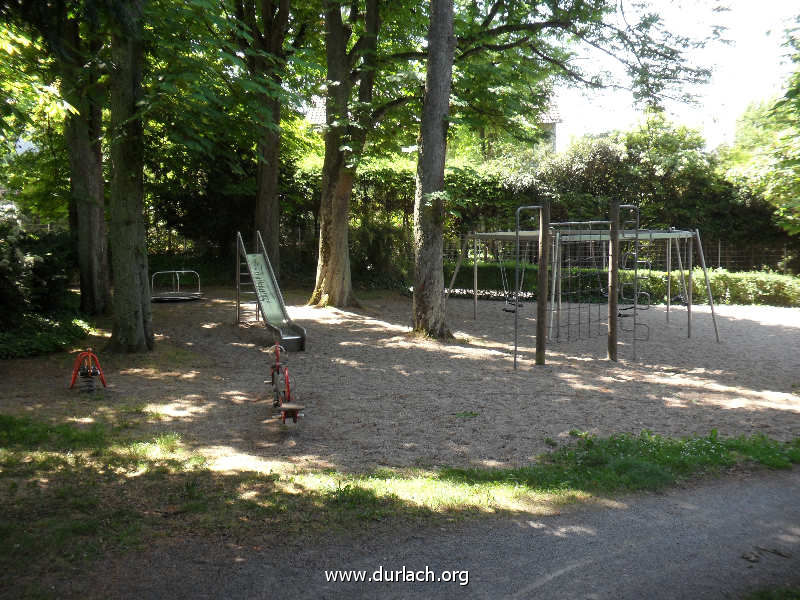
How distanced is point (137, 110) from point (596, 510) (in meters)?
7.99

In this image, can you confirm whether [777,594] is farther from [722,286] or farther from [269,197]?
[722,286]

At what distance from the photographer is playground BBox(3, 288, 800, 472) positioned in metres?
5.66

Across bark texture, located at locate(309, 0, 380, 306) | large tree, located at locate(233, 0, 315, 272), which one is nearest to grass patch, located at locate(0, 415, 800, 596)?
bark texture, located at locate(309, 0, 380, 306)

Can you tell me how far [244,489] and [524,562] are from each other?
203cm

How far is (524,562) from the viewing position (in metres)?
3.35

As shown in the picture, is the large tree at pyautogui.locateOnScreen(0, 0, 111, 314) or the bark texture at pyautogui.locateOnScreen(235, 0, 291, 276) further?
the bark texture at pyautogui.locateOnScreen(235, 0, 291, 276)

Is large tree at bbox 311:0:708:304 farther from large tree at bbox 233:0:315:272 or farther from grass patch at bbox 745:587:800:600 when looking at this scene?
grass patch at bbox 745:587:800:600

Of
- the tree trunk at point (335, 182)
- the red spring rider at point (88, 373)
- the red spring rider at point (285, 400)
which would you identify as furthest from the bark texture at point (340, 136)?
the red spring rider at point (88, 373)

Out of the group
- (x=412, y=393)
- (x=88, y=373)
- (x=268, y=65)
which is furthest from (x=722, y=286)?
(x=88, y=373)

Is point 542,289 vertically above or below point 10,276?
below

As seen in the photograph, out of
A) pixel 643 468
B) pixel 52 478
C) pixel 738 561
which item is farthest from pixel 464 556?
pixel 52 478

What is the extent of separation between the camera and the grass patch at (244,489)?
12.1 ft

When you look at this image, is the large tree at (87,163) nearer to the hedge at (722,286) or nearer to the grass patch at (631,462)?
the grass patch at (631,462)

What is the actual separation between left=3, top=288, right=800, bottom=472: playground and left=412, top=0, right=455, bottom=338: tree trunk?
3.13 feet
